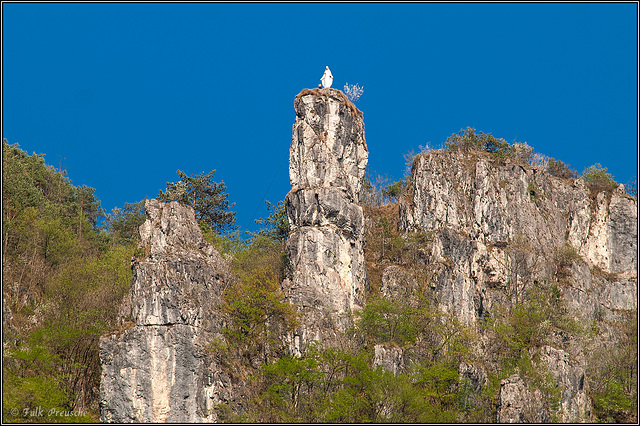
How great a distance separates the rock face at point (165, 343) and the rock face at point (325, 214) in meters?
4.91

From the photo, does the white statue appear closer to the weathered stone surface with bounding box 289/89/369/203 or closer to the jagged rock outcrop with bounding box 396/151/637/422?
the weathered stone surface with bounding box 289/89/369/203

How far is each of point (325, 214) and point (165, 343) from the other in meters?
12.6

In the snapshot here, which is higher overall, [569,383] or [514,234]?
[514,234]

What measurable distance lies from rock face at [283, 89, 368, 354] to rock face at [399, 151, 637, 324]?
16.9 ft

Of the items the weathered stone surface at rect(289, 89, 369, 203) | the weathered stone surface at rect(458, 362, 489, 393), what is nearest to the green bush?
the weathered stone surface at rect(289, 89, 369, 203)

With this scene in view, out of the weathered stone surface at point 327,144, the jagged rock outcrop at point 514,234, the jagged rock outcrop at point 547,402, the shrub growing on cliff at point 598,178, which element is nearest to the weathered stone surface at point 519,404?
the jagged rock outcrop at point 547,402

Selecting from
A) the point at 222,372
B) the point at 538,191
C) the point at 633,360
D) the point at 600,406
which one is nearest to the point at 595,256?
the point at 538,191

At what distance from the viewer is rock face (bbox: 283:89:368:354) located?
168 ft

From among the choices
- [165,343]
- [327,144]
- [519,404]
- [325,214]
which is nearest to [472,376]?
[519,404]

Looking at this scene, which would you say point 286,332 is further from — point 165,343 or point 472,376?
point 472,376

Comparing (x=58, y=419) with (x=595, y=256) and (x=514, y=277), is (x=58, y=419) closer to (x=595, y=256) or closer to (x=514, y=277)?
(x=514, y=277)

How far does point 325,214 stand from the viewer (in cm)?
5422

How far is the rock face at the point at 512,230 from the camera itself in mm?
56938

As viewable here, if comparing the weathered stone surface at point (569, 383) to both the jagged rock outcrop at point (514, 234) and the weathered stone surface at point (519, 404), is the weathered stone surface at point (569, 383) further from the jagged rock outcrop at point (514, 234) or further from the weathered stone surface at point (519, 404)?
the jagged rock outcrop at point (514, 234)
